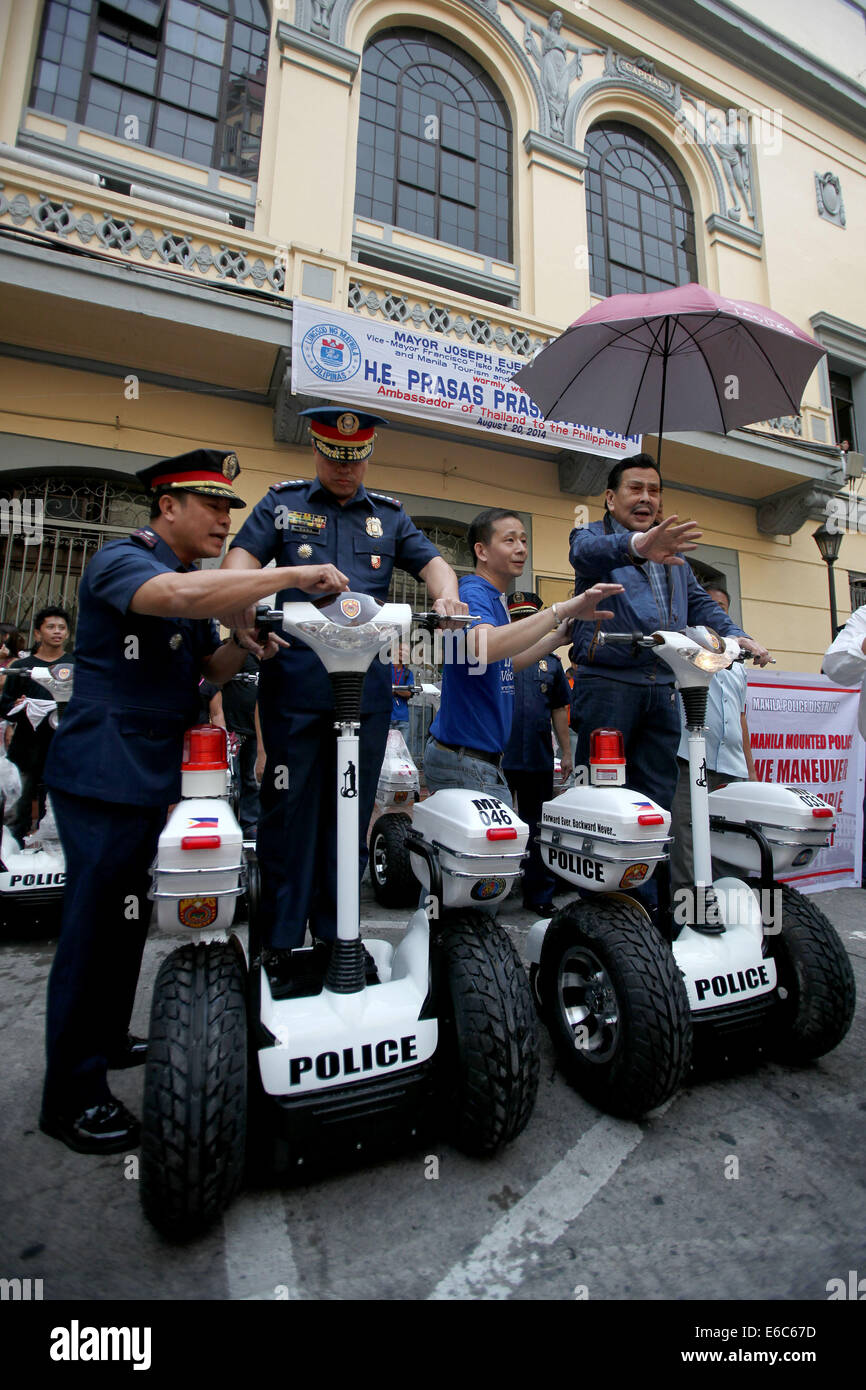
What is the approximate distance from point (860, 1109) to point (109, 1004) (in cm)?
228

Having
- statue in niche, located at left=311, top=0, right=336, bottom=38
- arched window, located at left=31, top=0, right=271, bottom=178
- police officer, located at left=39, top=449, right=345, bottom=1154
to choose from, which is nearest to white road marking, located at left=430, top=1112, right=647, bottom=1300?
police officer, located at left=39, top=449, right=345, bottom=1154

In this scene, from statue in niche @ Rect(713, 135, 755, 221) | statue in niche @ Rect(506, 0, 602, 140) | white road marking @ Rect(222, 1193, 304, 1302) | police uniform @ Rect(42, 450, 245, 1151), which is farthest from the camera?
statue in niche @ Rect(713, 135, 755, 221)

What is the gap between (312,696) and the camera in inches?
78.2

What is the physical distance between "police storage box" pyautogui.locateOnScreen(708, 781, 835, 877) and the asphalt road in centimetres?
73

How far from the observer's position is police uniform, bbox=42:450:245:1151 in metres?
1.77

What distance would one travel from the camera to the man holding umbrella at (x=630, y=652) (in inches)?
99.5

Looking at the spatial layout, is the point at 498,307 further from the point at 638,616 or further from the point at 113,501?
the point at 638,616

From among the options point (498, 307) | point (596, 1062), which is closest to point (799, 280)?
point (498, 307)

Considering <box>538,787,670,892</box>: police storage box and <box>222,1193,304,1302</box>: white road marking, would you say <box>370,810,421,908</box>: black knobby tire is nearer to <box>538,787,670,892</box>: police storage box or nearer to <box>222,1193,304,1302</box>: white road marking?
<box>538,787,670,892</box>: police storage box

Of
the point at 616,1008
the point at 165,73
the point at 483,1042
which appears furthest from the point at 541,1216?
the point at 165,73

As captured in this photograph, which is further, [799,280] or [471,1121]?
[799,280]

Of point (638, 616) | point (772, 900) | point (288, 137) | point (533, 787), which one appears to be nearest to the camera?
point (772, 900)

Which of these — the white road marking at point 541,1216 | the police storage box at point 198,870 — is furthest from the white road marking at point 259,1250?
the police storage box at point 198,870

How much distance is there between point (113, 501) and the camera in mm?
7176
